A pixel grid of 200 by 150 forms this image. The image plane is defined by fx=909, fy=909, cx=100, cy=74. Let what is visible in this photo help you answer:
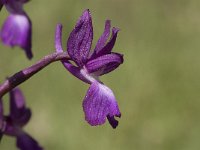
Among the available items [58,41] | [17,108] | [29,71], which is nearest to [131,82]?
[17,108]

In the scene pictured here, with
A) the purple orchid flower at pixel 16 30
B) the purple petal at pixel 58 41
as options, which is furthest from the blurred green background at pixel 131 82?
the purple orchid flower at pixel 16 30

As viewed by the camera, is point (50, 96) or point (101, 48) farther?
point (50, 96)

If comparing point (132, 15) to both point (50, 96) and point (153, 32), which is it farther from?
point (50, 96)

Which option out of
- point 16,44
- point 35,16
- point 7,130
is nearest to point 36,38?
point 35,16

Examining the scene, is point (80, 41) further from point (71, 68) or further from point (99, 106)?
point (99, 106)

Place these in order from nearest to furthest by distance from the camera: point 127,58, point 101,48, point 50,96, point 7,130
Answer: point 101,48 → point 7,130 → point 50,96 → point 127,58

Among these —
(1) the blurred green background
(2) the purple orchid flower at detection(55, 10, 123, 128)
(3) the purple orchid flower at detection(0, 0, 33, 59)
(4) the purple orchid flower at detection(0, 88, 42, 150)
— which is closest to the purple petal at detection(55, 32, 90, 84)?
(2) the purple orchid flower at detection(55, 10, 123, 128)
